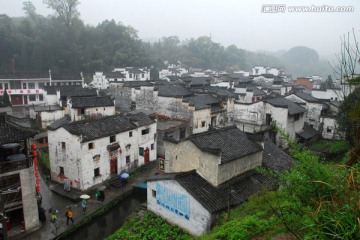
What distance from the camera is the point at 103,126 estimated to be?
76.1ft

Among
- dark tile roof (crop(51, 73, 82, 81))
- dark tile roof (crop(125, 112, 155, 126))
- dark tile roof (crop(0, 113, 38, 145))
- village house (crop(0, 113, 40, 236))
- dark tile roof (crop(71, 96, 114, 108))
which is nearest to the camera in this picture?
dark tile roof (crop(0, 113, 38, 145))

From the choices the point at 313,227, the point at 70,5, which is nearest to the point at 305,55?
the point at 70,5

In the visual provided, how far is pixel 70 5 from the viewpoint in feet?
234

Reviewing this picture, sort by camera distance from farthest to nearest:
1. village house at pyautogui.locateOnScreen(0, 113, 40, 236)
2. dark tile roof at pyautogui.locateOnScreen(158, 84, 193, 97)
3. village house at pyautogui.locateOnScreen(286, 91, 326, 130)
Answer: dark tile roof at pyautogui.locateOnScreen(158, 84, 193, 97)
village house at pyautogui.locateOnScreen(286, 91, 326, 130)
village house at pyautogui.locateOnScreen(0, 113, 40, 236)

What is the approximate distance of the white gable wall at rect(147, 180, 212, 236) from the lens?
14545mm

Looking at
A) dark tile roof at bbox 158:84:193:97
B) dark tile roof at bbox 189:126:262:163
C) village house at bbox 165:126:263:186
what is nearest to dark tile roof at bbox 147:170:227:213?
village house at bbox 165:126:263:186

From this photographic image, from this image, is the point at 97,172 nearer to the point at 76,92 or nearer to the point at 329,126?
the point at 76,92

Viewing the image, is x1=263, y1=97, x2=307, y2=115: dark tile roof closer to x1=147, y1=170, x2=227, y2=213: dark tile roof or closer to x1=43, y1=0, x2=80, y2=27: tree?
x1=147, y1=170, x2=227, y2=213: dark tile roof

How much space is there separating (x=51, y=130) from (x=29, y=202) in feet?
24.2

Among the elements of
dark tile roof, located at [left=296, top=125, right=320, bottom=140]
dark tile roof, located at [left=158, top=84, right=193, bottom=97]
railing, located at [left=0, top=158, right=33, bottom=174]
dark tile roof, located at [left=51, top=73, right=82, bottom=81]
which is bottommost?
dark tile roof, located at [left=296, top=125, right=320, bottom=140]

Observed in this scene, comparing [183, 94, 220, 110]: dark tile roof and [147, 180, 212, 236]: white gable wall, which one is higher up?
[183, 94, 220, 110]: dark tile roof

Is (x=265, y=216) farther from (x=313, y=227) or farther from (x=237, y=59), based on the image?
(x=237, y=59)

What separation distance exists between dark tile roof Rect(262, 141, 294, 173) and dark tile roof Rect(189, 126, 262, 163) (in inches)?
72.0

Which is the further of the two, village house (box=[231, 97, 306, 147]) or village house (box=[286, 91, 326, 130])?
village house (box=[286, 91, 326, 130])
